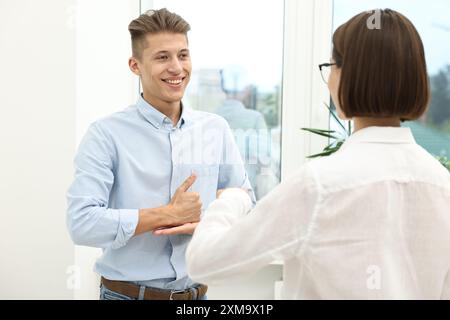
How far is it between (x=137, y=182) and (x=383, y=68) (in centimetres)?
82

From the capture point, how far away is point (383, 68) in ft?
3.16

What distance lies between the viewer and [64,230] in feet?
8.66

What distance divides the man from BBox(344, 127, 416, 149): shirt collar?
0.56 meters

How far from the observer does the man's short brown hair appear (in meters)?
1.68

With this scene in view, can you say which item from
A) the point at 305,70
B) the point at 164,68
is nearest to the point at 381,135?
the point at 164,68

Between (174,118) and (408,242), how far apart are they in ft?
2.95

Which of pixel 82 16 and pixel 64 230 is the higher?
pixel 82 16

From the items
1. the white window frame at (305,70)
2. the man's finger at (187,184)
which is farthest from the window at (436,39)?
the man's finger at (187,184)

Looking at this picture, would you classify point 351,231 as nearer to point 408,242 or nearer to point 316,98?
point 408,242

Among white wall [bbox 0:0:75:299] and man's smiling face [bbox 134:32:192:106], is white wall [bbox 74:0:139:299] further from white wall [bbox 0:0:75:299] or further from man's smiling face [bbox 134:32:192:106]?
man's smiling face [bbox 134:32:192:106]

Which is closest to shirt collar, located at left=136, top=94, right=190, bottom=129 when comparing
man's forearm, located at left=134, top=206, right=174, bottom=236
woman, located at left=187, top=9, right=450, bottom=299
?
man's forearm, located at left=134, top=206, right=174, bottom=236
